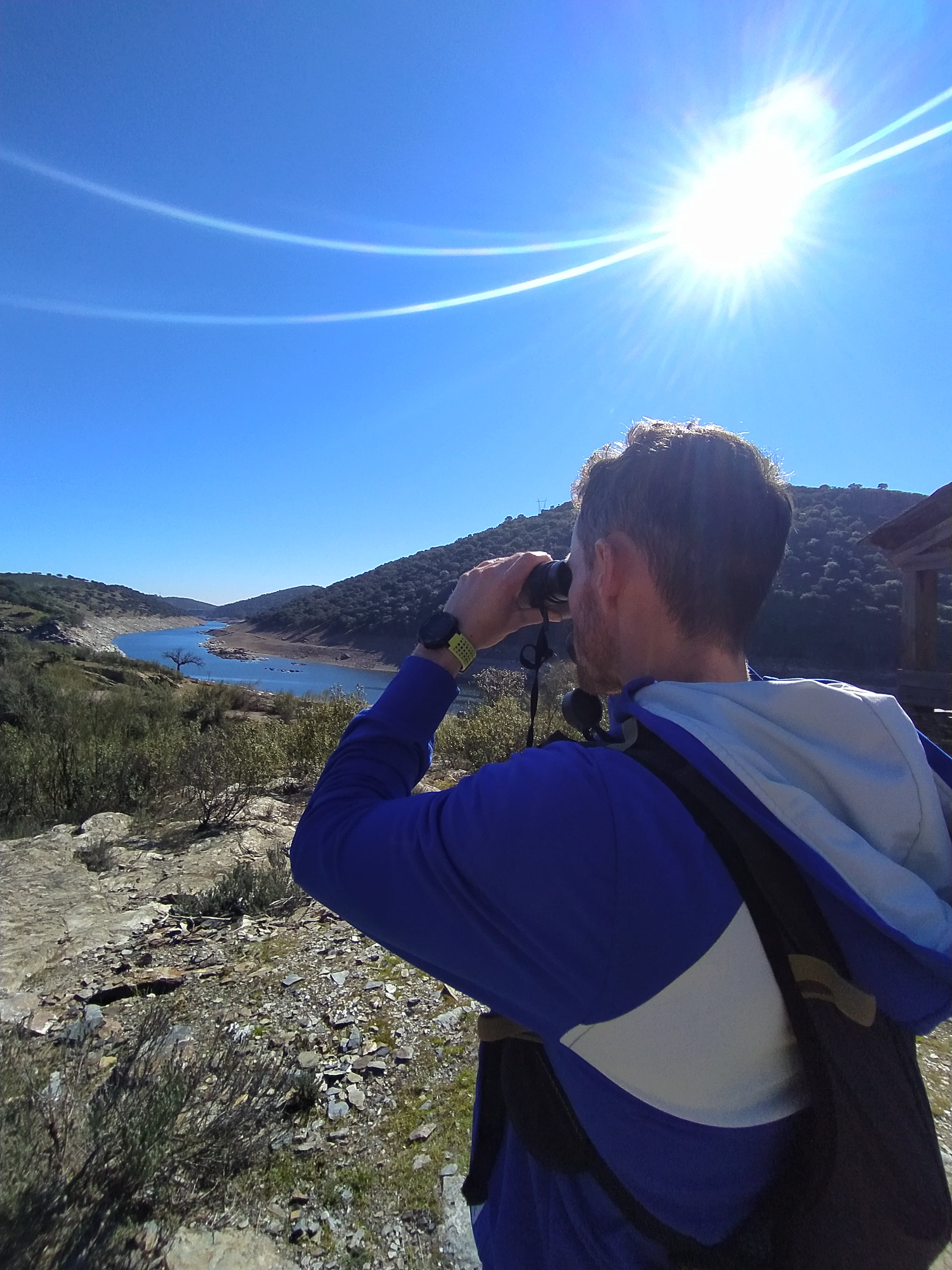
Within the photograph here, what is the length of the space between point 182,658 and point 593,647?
28.8 m

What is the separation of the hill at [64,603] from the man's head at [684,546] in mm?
30848

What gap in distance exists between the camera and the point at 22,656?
674 inches

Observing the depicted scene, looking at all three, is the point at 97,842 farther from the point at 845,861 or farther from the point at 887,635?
the point at 887,635

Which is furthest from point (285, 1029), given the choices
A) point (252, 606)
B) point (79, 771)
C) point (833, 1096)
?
point (252, 606)

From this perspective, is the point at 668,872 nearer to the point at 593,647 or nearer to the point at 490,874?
the point at 490,874

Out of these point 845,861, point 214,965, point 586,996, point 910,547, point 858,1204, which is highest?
point 910,547

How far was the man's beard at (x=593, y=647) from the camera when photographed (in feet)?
3.09

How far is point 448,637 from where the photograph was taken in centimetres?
105

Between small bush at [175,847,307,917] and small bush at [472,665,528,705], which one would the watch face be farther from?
small bush at [472,665,528,705]

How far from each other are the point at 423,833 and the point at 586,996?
0.76ft

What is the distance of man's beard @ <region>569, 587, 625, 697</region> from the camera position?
94 cm

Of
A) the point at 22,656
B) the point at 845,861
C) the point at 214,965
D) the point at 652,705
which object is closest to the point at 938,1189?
the point at 845,861

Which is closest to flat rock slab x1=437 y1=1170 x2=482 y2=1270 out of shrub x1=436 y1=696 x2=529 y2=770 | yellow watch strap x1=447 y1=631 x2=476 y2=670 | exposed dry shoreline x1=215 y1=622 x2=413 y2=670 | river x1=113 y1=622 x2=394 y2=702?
yellow watch strap x1=447 y1=631 x2=476 y2=670

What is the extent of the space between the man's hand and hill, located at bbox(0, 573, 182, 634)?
100ft
